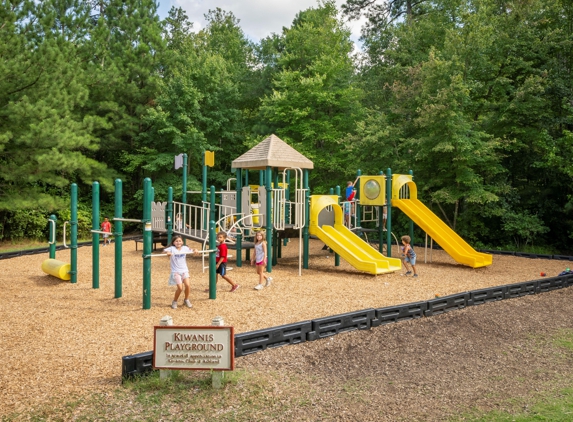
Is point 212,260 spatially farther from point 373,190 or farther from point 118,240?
point 373,190

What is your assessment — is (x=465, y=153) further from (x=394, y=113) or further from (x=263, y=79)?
(x=263, y=79)

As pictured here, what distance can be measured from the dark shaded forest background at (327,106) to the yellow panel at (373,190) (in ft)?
11.8

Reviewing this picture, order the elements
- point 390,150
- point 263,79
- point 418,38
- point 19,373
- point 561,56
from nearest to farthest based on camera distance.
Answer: point 19,373, point 561,56, point 390,150, point 418,38, point 263,79

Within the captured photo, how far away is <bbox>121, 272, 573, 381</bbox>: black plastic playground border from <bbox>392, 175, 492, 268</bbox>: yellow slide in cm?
367

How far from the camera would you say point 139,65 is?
90.2ft

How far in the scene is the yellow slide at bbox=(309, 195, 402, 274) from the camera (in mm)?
12406

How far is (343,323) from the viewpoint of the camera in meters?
7.48

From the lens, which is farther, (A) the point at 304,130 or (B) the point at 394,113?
(A) the point at 304,130

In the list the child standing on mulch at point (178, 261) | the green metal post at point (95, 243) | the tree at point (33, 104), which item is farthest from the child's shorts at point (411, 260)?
the tree at point (33, 104)

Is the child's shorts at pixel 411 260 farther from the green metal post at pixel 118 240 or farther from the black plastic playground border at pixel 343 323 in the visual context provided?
the green metal post at pixel 118 240

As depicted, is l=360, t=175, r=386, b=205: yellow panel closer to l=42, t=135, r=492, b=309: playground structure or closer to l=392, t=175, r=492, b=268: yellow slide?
l=42, t=135, r=492, b=309: playground structure

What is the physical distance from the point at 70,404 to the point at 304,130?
71.4 ft

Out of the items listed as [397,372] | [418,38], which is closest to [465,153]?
[418,38]

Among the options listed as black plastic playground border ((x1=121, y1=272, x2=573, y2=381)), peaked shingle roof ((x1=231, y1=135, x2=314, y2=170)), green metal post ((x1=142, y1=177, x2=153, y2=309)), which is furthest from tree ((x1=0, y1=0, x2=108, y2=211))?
black plastic playground border ((x1=121, y1=272, x2=573, y2=381))
